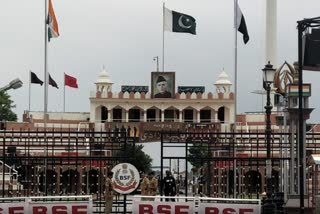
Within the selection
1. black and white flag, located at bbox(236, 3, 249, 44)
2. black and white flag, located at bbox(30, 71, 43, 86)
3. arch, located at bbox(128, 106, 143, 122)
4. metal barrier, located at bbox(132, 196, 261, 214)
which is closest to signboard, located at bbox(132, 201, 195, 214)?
metal barrier, located at bbox(132, 196, 261, 214)

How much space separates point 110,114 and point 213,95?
11.9m

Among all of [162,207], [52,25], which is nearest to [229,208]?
[162,207]

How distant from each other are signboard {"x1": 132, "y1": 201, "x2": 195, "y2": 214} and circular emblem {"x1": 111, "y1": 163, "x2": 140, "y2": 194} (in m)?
1.32

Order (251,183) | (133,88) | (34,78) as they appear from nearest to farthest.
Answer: (34,78) < (251,183) < (133,88)

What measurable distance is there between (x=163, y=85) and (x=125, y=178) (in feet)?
234

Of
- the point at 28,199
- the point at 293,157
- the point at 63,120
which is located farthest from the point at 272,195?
the point at 63,120

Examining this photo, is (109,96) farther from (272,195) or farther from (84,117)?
(272,195)

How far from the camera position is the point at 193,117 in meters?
96.1

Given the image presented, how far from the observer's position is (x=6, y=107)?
3578 inches

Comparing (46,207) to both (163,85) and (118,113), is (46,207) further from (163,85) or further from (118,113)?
(118,113)

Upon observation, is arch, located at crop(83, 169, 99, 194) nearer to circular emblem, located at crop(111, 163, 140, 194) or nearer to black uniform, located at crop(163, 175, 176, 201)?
black uniform, located at crop(163, 175, 176, 201)

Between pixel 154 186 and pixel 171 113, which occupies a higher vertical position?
pixel 171 113

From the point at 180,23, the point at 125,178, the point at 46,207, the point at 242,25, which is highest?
the point at 180,23

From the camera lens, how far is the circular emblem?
2253cm
